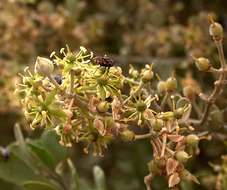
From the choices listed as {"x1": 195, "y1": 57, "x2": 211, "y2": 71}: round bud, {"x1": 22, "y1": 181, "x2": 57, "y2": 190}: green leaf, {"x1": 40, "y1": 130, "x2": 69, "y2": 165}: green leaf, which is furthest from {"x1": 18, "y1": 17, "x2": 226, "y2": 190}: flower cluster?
{"x1": 40, "y1": 130, "x2": 69, "y2": 165}: green leaf

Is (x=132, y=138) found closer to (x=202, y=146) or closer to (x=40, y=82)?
(x=40, y=82)

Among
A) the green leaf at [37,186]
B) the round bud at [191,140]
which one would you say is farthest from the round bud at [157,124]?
the green leaf at [37,186]

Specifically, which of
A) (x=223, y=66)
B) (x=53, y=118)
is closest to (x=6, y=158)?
(x=53, y=118)

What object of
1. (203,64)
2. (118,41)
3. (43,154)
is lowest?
(43,154)

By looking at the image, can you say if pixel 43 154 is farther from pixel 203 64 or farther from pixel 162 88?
pixel 203 64

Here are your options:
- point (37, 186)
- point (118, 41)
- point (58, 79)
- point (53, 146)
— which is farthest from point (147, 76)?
point (118, 41)

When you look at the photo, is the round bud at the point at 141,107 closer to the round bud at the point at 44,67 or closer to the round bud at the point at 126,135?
the round bud at the point at 126,135
